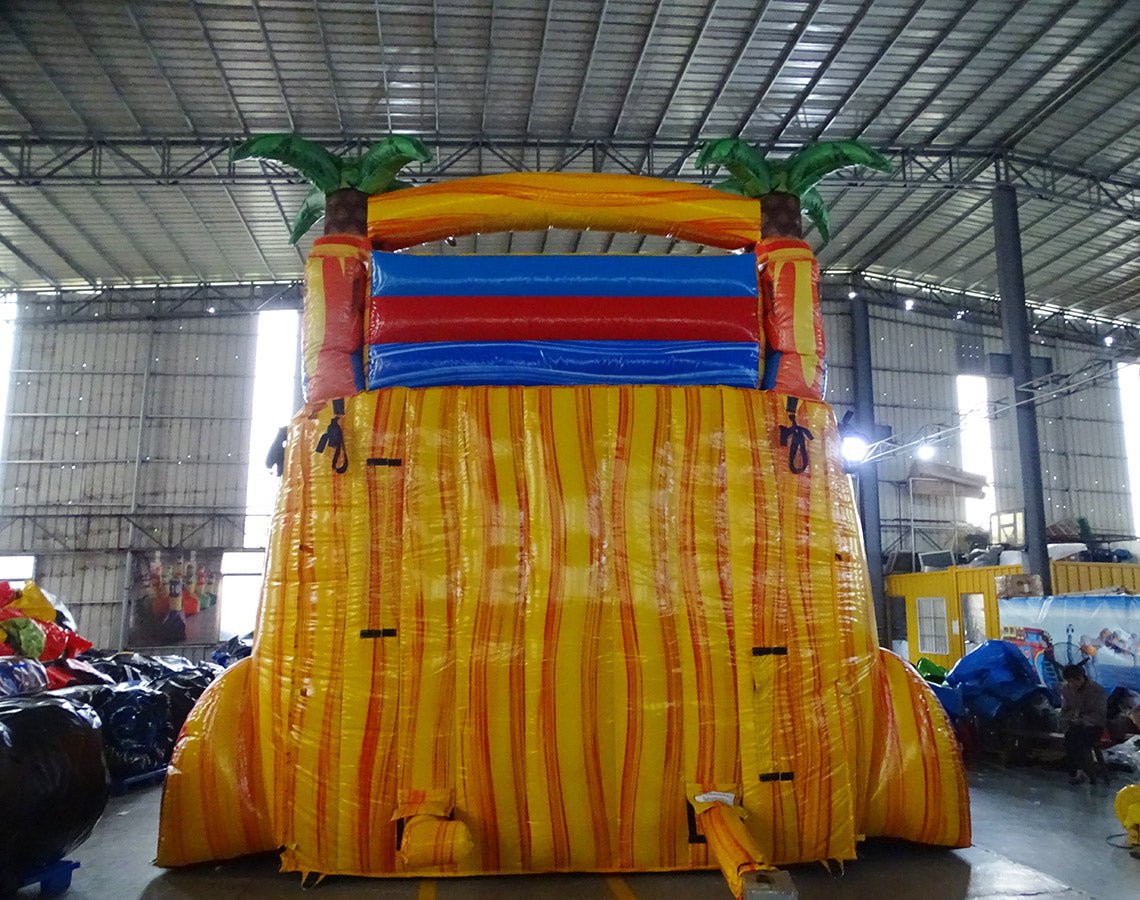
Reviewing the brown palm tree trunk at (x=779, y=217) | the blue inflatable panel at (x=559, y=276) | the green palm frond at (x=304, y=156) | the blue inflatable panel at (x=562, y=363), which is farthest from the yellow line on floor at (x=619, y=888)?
the green palm frond at (x=304, y=156)

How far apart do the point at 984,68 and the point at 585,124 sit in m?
5.27

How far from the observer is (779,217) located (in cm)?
455

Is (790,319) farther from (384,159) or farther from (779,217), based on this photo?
(384,159)

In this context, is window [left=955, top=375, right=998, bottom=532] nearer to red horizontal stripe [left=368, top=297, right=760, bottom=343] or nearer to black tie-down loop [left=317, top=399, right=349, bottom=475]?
red horizontal stripe [left=368, top=297, right=760, bottom=343]

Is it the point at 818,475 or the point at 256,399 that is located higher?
the point at 256,399

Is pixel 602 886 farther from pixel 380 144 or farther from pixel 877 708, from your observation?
pixel 380 144

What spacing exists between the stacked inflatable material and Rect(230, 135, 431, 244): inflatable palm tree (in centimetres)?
36

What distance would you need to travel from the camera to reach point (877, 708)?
4.05 m

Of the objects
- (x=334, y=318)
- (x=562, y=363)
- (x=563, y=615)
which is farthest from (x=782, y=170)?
(x=563, y=615)

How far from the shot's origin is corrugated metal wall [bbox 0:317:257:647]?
17609 mm

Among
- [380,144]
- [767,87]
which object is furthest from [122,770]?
[767,87]

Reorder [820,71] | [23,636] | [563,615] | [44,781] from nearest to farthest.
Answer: [44,781], [563,615], [23,636], [820,71]

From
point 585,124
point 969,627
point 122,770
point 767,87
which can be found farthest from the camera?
point 969,627

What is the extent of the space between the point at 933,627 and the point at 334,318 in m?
15.4
